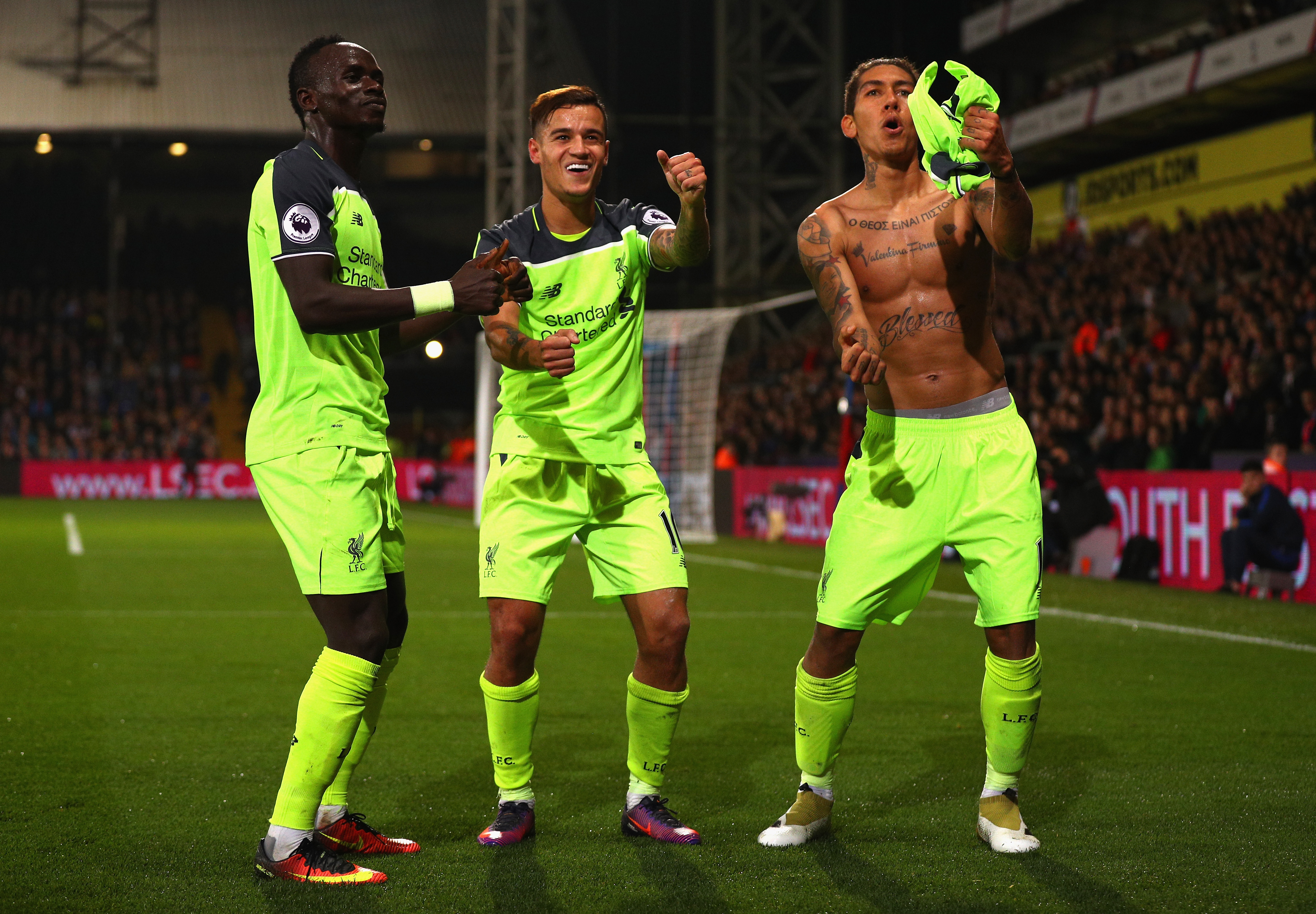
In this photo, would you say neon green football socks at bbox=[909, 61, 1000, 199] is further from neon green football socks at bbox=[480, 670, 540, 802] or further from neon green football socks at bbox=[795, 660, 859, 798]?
neon green football socks at bbox=[480, 670, 540, 802]

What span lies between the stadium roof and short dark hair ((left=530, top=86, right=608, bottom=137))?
28.5m

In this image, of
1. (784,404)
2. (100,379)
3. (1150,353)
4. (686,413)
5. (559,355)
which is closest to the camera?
(559,355)

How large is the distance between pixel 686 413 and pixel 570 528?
16.2 m

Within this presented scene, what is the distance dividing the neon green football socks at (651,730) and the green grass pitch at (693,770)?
19 centimetres

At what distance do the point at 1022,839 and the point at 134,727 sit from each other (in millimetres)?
3811

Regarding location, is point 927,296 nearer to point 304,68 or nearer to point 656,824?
point 656,824

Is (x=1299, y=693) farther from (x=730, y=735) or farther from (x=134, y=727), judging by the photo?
(x=134, y=727)

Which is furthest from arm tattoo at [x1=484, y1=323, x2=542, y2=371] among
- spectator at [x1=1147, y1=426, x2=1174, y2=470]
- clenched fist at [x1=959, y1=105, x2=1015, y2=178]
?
spectator at [x1=1147, y1=426, x2=1174, y2=470]

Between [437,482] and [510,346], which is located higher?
[510,346]

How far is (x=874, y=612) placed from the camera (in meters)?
4.34

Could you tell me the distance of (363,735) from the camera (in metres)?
4.18

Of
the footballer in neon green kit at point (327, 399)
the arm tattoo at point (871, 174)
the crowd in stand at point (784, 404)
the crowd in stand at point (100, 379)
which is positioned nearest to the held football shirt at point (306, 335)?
the footballer in neon green kit at point (327, 399)

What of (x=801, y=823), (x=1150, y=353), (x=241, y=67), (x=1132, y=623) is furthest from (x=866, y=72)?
(x=241, y=67)

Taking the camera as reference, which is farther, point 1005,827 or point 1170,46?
point 1170,46
